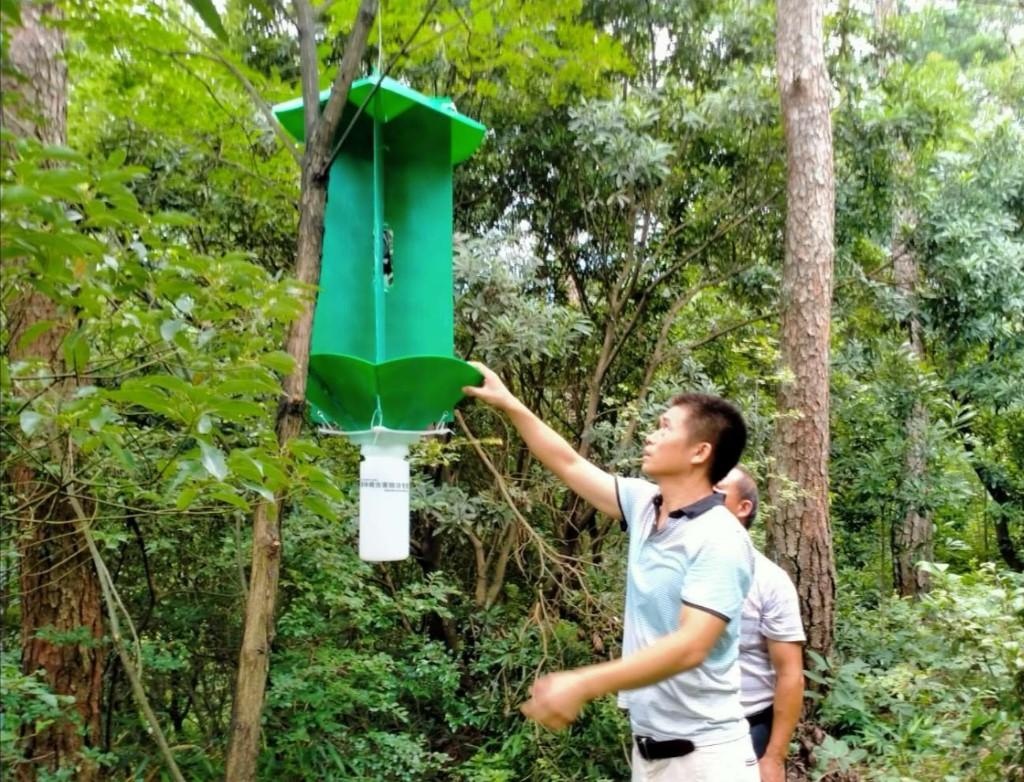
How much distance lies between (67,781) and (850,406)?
4548 millimetres

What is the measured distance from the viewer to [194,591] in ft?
10.5

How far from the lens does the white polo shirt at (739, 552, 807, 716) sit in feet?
7.59

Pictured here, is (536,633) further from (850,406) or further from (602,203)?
(850,406)

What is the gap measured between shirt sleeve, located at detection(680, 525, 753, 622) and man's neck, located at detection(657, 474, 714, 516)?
0.16 m

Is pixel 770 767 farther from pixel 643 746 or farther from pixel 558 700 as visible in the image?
pixel 558 700

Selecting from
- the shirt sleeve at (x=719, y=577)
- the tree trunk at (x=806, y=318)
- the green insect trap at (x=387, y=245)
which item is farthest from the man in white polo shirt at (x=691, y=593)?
the tree trunk at (x=806, y=318)

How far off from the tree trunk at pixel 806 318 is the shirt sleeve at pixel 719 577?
8.34 feet

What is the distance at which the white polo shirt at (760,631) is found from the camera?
7.59 feet

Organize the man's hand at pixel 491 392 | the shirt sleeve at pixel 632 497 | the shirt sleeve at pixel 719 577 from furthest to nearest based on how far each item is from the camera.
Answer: the shirt sleeve at pixel 632 497 → the man's hand at pixel 491 392 → the shirt sleeve at pixel 719 577

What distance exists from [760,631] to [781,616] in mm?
74

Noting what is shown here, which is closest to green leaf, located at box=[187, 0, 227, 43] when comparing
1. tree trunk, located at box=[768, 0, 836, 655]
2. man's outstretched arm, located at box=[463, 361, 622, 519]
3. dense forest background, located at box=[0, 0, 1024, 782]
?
dense forest background, located at box=[0, 0, 1024, 782]

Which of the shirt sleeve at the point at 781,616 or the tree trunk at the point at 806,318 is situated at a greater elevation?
the tree trunk at the point at 806,318

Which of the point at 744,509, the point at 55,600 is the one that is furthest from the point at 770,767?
the point at 55,600

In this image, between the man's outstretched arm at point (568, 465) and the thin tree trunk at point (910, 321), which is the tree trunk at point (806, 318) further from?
the man's outstretched arm at point (568, 465)
